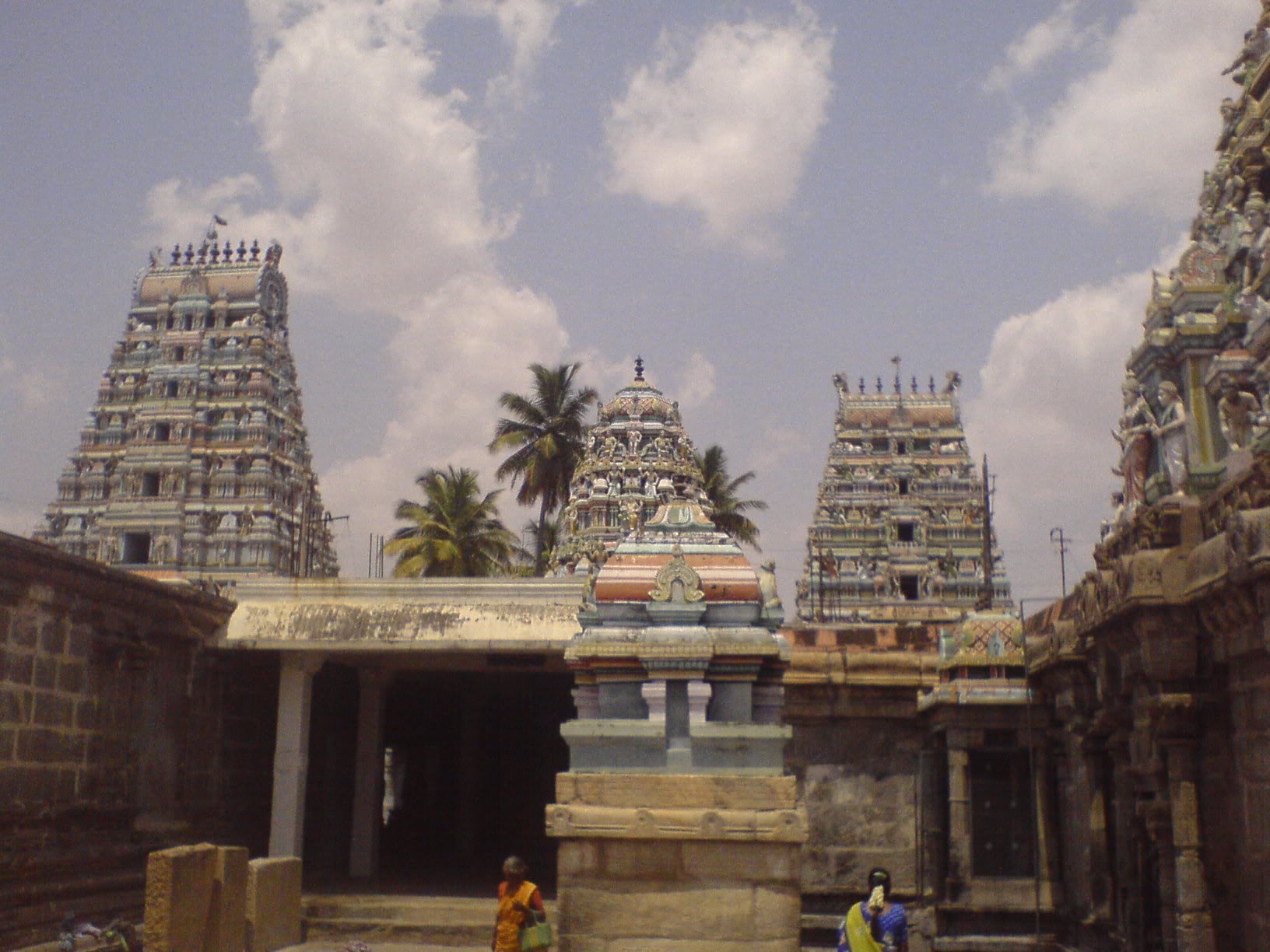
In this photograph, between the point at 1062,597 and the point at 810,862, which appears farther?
the point at 810,862

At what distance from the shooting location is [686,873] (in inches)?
288

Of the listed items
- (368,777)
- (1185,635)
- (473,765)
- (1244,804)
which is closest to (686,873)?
(1244,804)

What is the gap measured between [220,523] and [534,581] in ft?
105

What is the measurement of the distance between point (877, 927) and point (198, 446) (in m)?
40.9

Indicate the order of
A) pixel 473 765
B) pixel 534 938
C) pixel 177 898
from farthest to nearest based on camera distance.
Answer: pixel 473 765
pixel 177 898
pixel 534 938

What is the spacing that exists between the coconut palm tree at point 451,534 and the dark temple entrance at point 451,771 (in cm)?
621

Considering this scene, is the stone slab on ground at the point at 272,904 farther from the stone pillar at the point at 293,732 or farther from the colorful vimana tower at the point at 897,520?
the colorful vimana tower at the point at 897,520

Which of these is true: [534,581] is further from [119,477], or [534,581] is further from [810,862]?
[119,477]

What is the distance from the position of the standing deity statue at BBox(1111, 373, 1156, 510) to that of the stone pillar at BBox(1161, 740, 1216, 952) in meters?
4.57

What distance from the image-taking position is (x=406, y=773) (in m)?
30.8

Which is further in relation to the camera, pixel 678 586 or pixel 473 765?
pixel 473 765

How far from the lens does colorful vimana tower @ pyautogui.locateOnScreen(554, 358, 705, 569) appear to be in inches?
1524

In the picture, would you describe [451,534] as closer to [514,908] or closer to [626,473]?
[626,473]

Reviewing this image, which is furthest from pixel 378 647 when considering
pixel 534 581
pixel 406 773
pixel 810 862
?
pixel 406 773
